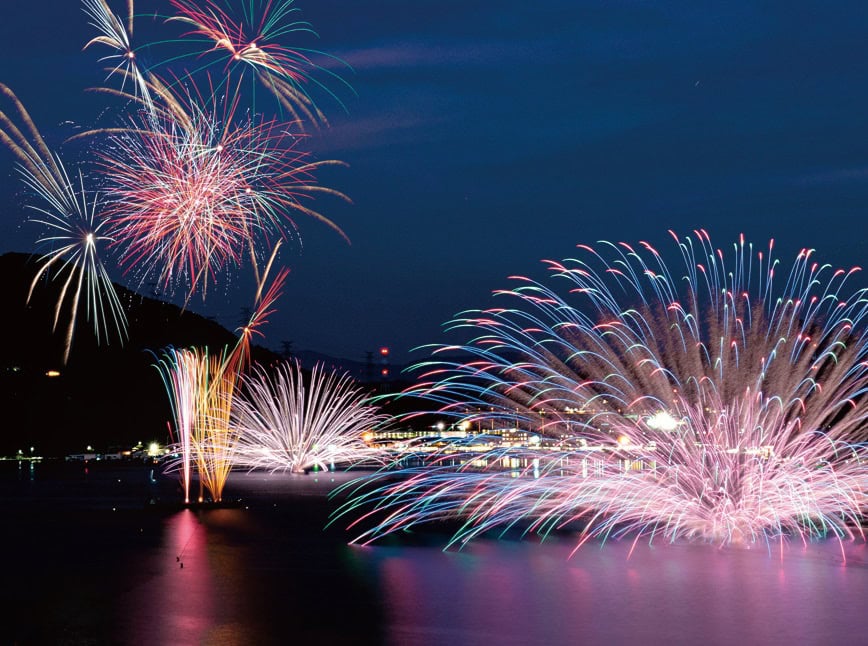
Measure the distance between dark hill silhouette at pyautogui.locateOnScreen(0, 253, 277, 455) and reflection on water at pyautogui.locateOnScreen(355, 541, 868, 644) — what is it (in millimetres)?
66732

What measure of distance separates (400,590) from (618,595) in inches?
104

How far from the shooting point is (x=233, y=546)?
64.1 ft

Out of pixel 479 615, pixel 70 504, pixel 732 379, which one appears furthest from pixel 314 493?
pixel 479 615

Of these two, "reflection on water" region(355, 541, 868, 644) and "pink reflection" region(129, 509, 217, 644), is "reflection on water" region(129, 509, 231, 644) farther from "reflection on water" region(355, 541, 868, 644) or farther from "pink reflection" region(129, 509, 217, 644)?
"reflection on water" region(355, 541, 868, 644)

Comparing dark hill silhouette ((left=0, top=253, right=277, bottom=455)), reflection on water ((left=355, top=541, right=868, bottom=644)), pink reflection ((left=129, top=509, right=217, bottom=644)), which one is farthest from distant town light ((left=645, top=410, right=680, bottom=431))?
dark hill silhouette ((left=0, top=253, right=277, bottom=455))

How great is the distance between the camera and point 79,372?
10956 centimetres

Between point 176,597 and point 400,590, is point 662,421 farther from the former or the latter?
point 176,597

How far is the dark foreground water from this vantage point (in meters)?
11.5

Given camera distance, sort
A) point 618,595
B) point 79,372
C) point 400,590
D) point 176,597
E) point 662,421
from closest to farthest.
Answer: point 176,597, point 618,595, point 400,590, point 662,421, point 79,372

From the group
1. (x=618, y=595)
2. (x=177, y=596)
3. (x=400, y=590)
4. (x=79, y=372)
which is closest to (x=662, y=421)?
(x=618, y=595)

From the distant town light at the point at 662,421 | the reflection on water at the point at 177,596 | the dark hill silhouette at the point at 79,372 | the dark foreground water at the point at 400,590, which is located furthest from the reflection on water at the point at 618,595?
the dark hill silhouette at the point at 79,372

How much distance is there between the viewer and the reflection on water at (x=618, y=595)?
37.7 ft

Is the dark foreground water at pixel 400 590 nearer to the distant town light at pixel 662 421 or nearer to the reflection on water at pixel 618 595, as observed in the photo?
the reflection on water at pixel 618 595

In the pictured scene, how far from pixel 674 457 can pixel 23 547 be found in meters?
11.2
